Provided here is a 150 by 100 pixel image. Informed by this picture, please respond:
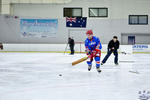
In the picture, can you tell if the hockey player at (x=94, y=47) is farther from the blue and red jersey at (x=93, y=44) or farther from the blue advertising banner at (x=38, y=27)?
the blue advertising banner at (x=38, y=27)

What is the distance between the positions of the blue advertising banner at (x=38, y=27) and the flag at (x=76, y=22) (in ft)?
3.65

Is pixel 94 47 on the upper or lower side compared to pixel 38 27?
lower

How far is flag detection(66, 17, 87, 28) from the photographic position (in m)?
20.5

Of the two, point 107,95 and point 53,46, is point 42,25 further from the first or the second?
point 107,95

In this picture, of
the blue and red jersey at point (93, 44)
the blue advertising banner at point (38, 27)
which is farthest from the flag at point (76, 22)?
the blue and red jersey at point (93, 44)

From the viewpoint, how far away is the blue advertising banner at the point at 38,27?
67.5 feet

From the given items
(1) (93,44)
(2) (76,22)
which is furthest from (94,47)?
(2) (76,22)

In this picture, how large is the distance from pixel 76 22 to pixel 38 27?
3510 millimetres

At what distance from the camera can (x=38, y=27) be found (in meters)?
20.6

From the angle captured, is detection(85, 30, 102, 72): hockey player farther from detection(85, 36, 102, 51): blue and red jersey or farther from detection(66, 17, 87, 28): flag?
detection(66, 17, 87, 28): flag

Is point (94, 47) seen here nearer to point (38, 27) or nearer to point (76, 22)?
point (76, 22)

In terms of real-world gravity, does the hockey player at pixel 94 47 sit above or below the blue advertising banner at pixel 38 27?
below

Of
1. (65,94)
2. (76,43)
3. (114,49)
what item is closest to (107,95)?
(65,94)

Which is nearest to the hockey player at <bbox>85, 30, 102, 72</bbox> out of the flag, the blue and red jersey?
the blue and red jersey
